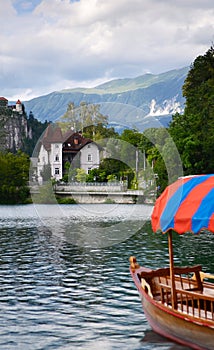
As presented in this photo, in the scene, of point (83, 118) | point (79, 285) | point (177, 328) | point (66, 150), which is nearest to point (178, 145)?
point (66, 150)

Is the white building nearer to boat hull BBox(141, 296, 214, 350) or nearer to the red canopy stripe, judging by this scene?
the red canopy stripe

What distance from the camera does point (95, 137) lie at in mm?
55531

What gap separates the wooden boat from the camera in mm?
13523

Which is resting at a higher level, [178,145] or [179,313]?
[178,145]

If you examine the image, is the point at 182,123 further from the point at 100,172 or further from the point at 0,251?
the point at 0,251

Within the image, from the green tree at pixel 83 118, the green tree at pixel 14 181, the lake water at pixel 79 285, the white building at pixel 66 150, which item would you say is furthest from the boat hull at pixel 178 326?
the green tree at pixel 14 181

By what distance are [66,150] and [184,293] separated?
139ft

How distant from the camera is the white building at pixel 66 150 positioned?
2191 inches

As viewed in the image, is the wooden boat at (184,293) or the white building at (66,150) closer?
the wooden boat at (184,293)

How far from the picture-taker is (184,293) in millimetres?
14625

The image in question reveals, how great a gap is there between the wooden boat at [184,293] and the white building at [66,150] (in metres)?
36.9

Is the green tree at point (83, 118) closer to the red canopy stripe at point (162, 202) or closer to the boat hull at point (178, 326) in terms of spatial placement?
the red canopy stripe at point (162, 202)

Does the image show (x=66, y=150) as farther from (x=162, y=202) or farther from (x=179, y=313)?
(x=179, y=313)

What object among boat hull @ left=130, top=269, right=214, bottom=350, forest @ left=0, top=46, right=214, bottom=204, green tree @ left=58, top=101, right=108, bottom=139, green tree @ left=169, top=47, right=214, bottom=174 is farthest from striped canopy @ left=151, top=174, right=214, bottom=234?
green tree @ left=169, top=47, right=214, bottom=174
